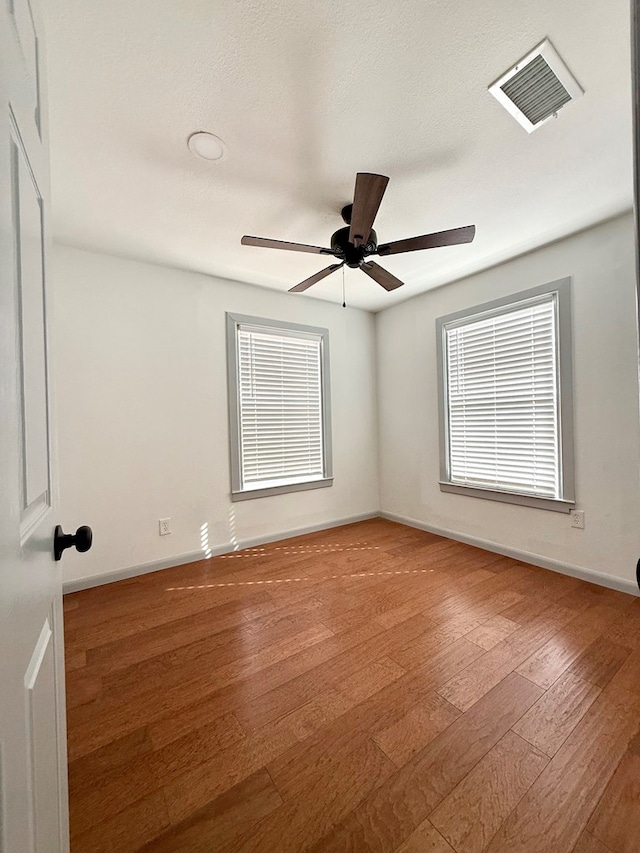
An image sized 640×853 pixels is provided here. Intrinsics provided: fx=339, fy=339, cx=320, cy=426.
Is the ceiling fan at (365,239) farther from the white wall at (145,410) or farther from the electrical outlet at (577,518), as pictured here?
the electrical outlet at (577,518)

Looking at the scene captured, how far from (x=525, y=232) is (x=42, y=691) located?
3382 millimetres

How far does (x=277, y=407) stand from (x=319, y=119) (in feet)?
7.76

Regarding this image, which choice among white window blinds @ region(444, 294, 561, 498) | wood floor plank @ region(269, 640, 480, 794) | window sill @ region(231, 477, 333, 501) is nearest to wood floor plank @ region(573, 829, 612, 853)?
wood floor plank @ region(269, 640, 480, 794)

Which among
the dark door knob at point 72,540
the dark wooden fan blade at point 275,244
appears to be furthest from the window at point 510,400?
the dark door knob at point 72,540

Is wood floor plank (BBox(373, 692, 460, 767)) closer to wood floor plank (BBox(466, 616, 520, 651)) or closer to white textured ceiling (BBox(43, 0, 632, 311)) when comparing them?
wood floor plank (BBox(466, 616, 520, 651))

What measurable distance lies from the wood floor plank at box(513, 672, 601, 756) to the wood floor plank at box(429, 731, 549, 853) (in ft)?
0.20

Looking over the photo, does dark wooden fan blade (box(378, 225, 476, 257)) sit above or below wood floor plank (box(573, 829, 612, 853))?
above

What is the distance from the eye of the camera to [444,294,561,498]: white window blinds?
108 inches

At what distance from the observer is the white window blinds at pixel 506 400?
2744mm

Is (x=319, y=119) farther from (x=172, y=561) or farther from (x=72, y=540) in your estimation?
(x=172, y=561)

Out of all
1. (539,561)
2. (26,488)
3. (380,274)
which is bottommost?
(539,561)

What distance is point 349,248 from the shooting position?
2.10 metres

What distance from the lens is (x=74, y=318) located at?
8.43ft

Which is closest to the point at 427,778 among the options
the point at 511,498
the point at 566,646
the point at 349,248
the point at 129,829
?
the point at 129,829
